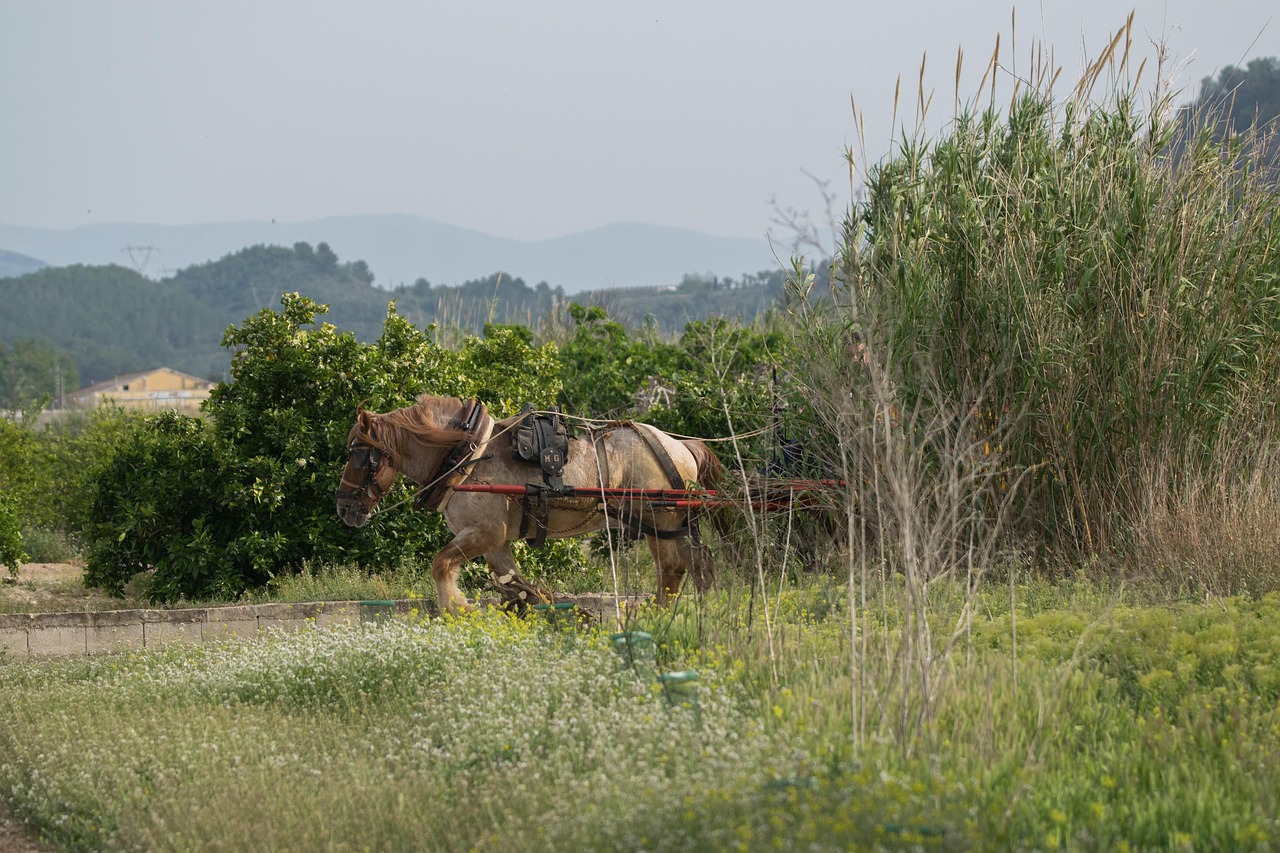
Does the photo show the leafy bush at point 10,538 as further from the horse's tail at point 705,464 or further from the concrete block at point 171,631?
the horse's tail at point 705,464

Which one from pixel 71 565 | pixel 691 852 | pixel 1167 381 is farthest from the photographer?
pixel 71 565

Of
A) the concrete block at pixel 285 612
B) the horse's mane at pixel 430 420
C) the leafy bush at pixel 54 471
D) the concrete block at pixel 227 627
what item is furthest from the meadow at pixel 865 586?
the leafy bush at pixel 54 471

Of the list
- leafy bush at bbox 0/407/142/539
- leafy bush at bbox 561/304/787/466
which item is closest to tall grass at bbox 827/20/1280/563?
leafy bush at bbox 561/304/787/466

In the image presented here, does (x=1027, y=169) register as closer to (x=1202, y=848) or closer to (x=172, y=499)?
(x=1202, y=848)

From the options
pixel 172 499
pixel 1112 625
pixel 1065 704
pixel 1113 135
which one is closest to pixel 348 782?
pixel 1065 704

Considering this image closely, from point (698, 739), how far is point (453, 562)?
157 inches

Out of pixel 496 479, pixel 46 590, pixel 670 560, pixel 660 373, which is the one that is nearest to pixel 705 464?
pixel 670 560

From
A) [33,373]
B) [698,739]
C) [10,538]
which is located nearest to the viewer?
[698,739]

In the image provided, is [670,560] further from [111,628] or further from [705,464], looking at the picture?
[111,628]

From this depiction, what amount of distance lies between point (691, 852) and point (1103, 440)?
235 inches

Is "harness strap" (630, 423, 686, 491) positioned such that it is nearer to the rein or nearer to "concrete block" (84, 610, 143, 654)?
the rein

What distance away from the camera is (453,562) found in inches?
348

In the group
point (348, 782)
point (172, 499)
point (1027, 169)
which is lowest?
point (348, 782)

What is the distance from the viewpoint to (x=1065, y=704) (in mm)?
5812
